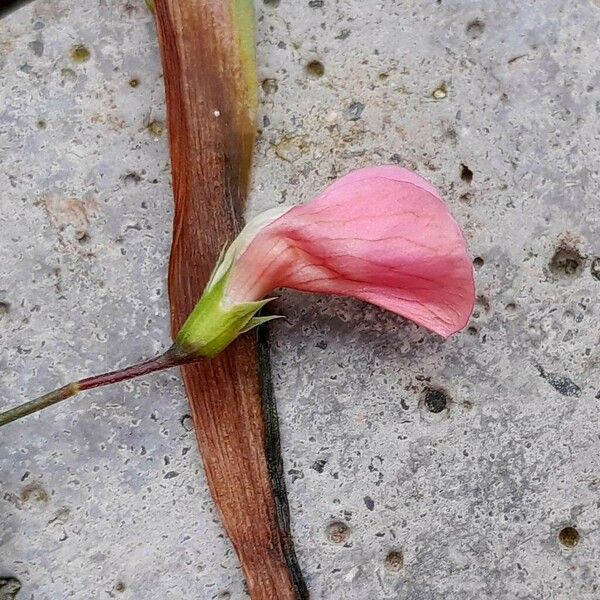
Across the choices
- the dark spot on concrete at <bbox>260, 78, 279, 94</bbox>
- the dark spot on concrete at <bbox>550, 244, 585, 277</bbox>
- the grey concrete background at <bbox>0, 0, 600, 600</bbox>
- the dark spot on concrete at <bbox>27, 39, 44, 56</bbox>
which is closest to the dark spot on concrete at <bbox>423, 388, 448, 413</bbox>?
the grey concrete background at <bbox>0, 0, 600, 600</bbox>

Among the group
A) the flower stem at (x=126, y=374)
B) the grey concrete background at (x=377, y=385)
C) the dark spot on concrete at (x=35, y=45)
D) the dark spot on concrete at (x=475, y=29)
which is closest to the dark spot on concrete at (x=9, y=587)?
the grey concrete background at (x=377, y=385)

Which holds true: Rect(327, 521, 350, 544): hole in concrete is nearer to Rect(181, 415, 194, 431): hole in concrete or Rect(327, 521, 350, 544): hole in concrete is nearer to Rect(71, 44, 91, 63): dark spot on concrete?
Rect(181, 415, 194, 431): hole in concrete

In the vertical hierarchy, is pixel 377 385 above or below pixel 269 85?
below

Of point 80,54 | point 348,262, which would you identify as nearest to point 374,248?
point 348,262

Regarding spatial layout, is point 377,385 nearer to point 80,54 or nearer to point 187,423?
point 187,423

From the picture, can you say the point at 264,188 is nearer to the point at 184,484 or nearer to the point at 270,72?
the point at 270,72

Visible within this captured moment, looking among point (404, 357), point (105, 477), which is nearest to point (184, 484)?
point (105, 477)
